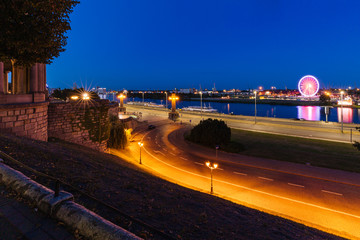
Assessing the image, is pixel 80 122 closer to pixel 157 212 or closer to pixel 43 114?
pixel 43 114

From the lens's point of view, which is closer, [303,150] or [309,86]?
[303,150]

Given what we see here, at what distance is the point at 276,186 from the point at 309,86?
8093 cm

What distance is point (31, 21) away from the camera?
10047 millimetres

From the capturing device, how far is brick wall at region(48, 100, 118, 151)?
763 inches

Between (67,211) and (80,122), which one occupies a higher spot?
(80,122)

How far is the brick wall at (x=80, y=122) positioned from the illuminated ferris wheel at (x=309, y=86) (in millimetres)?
85475

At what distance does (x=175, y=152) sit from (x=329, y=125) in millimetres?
35734

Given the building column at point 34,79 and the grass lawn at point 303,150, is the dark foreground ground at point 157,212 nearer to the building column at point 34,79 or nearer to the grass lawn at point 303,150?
the building column at point 34,79

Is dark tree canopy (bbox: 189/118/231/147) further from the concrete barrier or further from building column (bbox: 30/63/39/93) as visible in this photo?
the concrete barrier

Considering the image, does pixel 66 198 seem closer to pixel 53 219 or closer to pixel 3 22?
pixel 53 219

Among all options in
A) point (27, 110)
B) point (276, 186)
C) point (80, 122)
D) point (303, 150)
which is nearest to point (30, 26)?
point (27, 110)

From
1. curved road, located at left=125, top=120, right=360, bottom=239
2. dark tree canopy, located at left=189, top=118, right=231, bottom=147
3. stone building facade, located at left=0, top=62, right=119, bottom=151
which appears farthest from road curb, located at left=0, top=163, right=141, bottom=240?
dark tree canopy, located at left=189, top=118, right=231, bottom=147

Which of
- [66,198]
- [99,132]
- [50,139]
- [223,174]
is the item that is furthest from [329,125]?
[66,198]

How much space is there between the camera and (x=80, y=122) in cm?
2161
